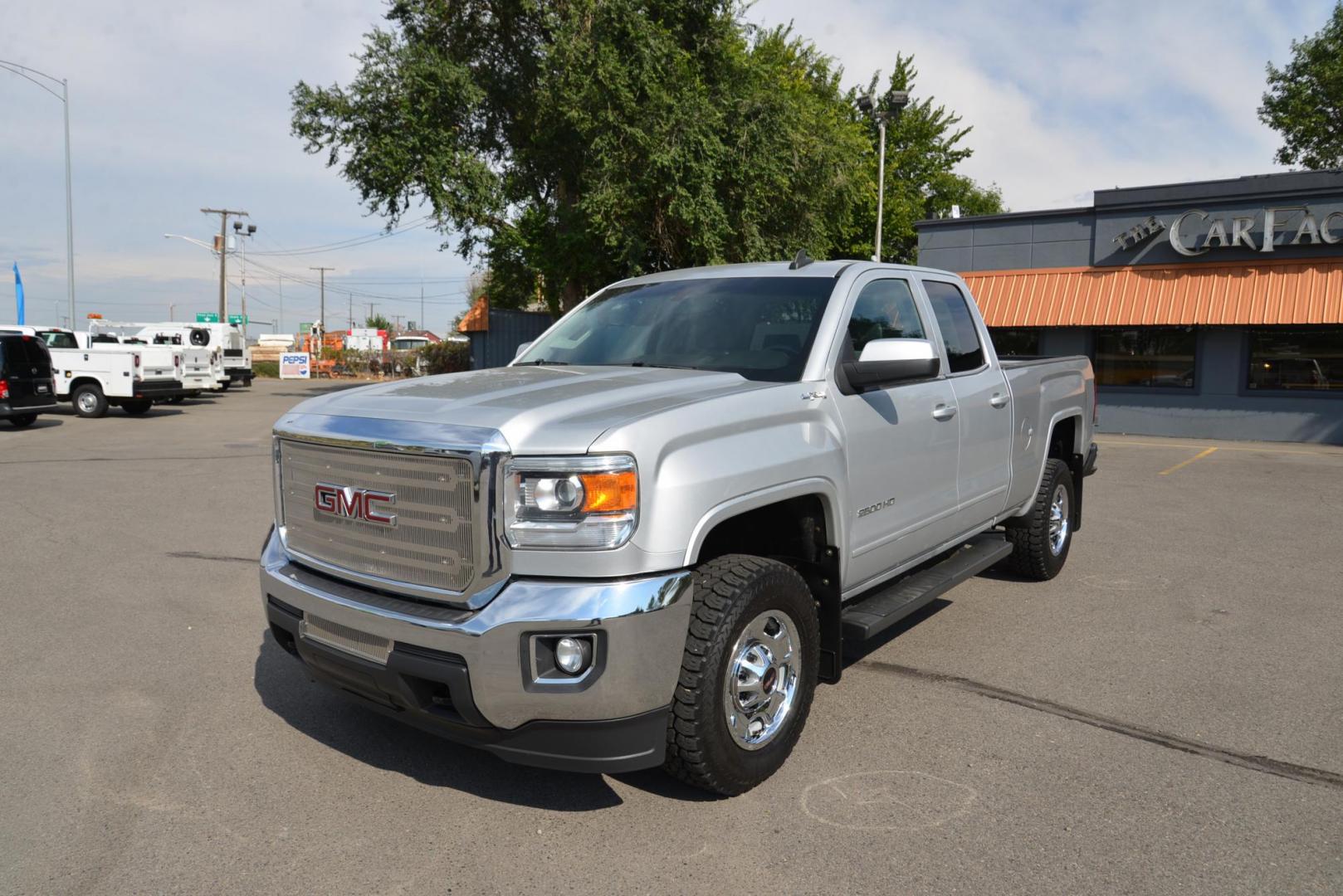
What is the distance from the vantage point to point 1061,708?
14.6 feet

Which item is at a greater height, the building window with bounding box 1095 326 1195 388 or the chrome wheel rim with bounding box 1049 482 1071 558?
the building window with bounding box 1095 326 1195 388

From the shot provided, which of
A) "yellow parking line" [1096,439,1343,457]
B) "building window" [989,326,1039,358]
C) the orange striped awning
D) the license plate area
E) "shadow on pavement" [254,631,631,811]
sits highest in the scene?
the orange striped awning

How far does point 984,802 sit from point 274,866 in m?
2.46

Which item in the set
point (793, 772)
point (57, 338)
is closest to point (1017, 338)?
point (793, 772)

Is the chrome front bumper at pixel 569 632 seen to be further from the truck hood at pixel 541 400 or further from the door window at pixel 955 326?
the door window at pixel 955 326

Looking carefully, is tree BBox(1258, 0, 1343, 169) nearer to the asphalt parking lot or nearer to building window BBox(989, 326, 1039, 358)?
building window BBox(989, 326, 1039, 358)

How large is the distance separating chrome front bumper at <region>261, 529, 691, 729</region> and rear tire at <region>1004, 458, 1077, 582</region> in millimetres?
3916

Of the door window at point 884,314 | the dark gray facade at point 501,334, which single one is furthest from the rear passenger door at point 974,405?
the dark gray facade at point 501,334

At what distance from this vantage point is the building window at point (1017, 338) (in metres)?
21.6

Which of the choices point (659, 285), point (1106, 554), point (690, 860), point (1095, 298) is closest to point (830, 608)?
point (690, 860)

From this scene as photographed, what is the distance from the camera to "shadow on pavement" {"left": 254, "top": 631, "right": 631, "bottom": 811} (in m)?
3.60

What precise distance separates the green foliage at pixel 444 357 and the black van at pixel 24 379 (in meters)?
22.3

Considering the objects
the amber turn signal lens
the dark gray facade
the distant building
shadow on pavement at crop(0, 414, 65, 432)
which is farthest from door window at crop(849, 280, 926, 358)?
the dark gray facade

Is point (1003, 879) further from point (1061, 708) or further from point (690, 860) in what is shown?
point (1061, 708)
